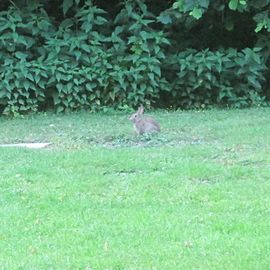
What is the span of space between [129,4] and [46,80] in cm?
229

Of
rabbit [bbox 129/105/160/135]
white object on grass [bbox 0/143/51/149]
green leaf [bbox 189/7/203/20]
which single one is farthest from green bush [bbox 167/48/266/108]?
white object on grass [bbox 0/143/51/149]

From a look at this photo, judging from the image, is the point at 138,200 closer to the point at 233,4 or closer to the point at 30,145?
the point at 30,145

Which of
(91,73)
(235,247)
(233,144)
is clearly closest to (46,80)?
(91,73)

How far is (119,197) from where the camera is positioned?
7328 mm

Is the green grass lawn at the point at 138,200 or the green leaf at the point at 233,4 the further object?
the green leaf at the point at 233,4

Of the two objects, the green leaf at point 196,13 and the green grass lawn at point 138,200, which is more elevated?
the green leaf at point 196,13

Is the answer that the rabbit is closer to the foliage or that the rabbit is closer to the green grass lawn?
the green grass lawn

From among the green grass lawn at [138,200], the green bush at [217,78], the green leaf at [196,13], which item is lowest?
the green bush at [217,78]

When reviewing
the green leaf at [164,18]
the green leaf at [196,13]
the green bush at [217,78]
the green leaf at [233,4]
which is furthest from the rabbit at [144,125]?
the green leaf at [164,18]

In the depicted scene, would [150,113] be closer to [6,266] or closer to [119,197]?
[119,197]

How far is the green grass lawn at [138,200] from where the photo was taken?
221 inches

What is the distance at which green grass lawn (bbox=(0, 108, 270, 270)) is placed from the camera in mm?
5625

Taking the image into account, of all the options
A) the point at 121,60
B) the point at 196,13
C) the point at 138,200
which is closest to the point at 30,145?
the point at 138,200

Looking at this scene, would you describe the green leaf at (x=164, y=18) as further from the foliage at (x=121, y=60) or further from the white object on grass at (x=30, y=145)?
the white object on grass at (x=30, y=145)
